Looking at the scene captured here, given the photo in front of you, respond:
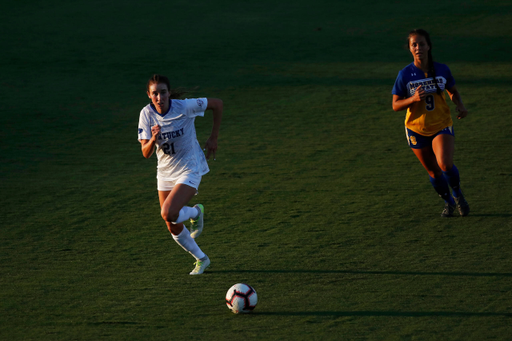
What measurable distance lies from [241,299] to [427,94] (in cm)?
319

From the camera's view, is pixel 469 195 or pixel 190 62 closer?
pixel 469 195

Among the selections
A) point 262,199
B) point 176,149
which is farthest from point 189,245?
point 262,199

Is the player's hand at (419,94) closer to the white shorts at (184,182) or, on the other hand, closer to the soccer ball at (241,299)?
the white shorts at (184,182)

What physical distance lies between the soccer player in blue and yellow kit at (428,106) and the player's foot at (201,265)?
104 inches

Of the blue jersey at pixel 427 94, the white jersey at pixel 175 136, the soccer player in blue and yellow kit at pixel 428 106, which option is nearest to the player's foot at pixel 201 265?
the white jersey at pixel 175 136

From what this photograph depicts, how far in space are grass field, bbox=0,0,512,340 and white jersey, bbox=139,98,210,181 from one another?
963 millimetres

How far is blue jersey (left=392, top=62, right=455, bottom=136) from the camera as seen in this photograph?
6.71 meters

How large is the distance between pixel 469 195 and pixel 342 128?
11.7ft

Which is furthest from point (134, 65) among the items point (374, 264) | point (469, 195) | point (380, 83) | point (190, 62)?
point (374, 264)

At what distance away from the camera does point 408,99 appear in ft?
21.8

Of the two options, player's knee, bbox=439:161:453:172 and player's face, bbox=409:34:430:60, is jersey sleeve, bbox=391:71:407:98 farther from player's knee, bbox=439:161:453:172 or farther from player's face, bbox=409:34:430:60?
player's knee, bbox=439:161:453:172

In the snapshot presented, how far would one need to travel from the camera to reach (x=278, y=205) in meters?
7.72

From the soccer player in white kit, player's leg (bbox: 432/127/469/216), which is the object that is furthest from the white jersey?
player's leg (bbox: 432/127/469/216)

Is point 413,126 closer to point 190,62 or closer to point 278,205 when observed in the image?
point 278,205
